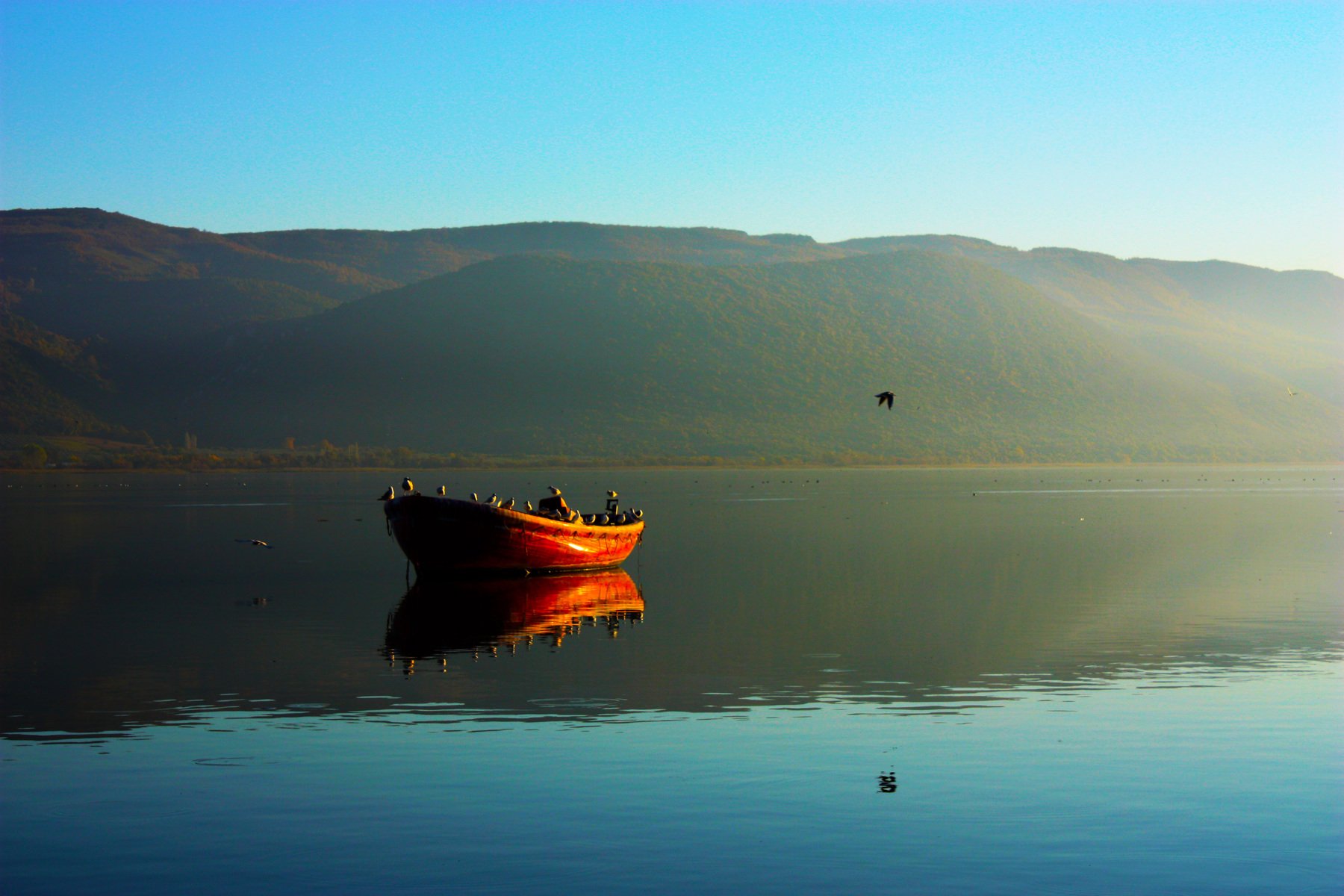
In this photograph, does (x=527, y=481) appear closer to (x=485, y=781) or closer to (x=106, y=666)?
(x=106, y=666)

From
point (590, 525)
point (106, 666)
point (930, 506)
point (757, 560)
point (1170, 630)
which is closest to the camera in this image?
point (106, 666)

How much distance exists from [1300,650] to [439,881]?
2282cm

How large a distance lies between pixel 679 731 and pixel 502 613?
1844 centimetres

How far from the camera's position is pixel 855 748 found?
70.5 feet

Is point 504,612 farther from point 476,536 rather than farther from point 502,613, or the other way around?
point 476,536

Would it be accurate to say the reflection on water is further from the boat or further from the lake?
the boat

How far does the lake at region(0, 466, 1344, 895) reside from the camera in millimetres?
16172

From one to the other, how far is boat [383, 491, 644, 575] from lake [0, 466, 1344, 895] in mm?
1449

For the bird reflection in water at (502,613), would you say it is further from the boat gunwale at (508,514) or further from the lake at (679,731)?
the boat gunwale at (508,514)

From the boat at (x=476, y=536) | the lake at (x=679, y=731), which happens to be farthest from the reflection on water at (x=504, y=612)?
the boat at (x=476, y=536)

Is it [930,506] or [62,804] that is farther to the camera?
[930,506]

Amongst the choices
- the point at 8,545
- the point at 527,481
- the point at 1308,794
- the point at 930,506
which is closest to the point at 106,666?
the point at 1308,794

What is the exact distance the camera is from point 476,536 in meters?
49.8

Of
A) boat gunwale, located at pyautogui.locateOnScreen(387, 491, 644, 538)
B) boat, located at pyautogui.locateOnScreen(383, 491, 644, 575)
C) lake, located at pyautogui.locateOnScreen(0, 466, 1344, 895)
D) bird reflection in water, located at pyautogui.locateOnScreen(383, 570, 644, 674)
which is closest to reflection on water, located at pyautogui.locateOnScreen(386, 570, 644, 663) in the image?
bird reflection in water, located at pyautogui.locateOnScreen(383, 570, 644, 674)
